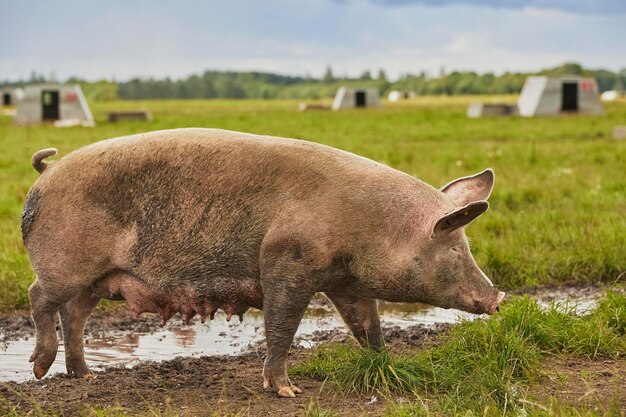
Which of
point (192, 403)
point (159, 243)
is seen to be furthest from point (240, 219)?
point (192, 403)

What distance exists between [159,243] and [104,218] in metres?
0.35

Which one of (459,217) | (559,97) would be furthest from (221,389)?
(559,97)

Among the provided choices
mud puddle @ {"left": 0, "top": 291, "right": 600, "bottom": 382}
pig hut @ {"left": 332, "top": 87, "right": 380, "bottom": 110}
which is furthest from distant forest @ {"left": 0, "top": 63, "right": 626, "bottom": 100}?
mud puddle @ {"left": 0, "top": 291, "right": 600, "bottom": 382}

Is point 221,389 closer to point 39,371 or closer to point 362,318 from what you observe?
point 362,318

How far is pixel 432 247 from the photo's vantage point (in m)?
5.77

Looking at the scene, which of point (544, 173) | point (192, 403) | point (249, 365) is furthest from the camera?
point (544, 173)

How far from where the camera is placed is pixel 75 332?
6.46 metres

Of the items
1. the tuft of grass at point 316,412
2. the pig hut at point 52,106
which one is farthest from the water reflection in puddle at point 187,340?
the pig hut at point 52,106

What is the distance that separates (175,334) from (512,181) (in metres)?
8.33

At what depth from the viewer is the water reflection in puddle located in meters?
7.04

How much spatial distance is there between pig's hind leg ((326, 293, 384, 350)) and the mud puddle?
857mm

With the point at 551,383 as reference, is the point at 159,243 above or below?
above

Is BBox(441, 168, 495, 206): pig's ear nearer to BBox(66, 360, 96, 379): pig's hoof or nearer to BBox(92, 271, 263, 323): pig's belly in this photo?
BBox(92, 271, 263, 323): pig's belly

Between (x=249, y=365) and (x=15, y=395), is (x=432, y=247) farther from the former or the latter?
(x=15, y=395)
